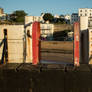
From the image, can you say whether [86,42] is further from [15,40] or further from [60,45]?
[60,45]

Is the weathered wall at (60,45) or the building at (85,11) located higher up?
the building at (85,11)

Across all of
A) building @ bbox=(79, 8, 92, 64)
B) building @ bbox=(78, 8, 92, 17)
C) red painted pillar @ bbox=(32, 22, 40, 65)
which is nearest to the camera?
red painted pillar @ bbox=(32, 22, 40, 65)

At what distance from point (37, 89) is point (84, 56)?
5.61 metres

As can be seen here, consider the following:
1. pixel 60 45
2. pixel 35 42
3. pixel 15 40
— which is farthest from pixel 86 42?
pixel 60 45

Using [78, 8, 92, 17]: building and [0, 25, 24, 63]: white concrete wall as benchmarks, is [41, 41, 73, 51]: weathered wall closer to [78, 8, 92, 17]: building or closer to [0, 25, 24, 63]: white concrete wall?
[0, 25, 24, 63]: white concrete wall

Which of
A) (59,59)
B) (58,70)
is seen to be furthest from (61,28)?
(58,70)

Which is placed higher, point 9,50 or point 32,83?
point 9,50

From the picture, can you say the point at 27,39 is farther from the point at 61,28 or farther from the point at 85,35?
the point at 61,28

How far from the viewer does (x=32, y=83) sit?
7625mm

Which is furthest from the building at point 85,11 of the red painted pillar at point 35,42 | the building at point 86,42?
the red painted pillar at point 35,42

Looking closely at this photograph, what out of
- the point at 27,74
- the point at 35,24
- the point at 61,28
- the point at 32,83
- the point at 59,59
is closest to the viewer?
the point at 32,83

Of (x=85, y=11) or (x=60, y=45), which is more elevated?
(x=85, y=11)

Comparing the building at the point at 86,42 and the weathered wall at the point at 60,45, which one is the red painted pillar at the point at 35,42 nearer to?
the building at the point at 86,42

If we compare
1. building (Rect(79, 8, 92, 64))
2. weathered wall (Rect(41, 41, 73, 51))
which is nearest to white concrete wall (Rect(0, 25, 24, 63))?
building (Rect(79, 8, 92, 64))
